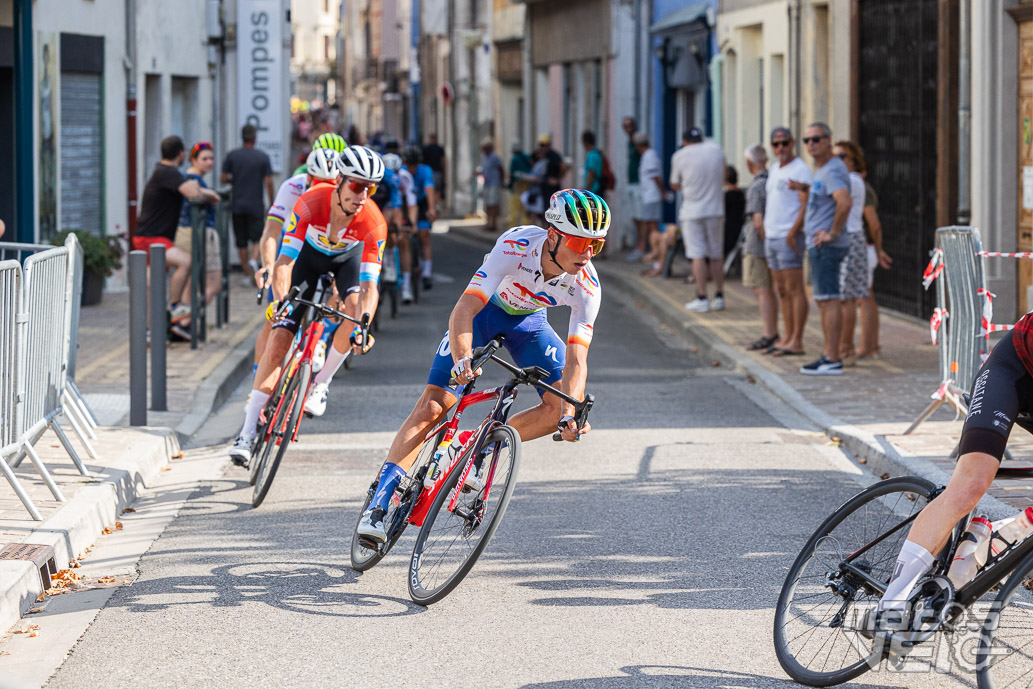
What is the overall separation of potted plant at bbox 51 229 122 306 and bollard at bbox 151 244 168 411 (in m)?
6.80

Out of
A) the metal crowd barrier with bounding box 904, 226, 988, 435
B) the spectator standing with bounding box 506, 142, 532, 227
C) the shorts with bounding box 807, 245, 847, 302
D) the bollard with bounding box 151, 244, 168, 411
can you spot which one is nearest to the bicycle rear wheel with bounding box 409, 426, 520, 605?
the metal crowd barrier with bounding box 904, 226, 988, 435

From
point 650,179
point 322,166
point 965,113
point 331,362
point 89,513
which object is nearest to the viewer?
point 89,513

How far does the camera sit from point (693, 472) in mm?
8836

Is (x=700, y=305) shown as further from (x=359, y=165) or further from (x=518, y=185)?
(x=518, y=185)

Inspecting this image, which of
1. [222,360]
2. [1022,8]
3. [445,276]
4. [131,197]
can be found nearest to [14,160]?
[131,197]

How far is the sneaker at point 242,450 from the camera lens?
26.3ft

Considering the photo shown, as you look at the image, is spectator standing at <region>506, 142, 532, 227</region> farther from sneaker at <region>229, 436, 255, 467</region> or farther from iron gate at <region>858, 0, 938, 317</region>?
sneaker at <region>229, 436, 255, 467</region>

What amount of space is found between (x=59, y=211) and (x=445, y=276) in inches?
264

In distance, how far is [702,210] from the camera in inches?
666

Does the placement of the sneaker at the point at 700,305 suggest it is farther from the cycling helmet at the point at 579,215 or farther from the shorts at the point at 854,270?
the cycling helmet at the point at 579,215

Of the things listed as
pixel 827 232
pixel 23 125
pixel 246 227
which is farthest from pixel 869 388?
pixel 246 227

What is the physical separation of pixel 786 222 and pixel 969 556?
8.62 m

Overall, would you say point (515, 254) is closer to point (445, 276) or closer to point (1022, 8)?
point (1022, 8)

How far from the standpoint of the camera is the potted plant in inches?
674
